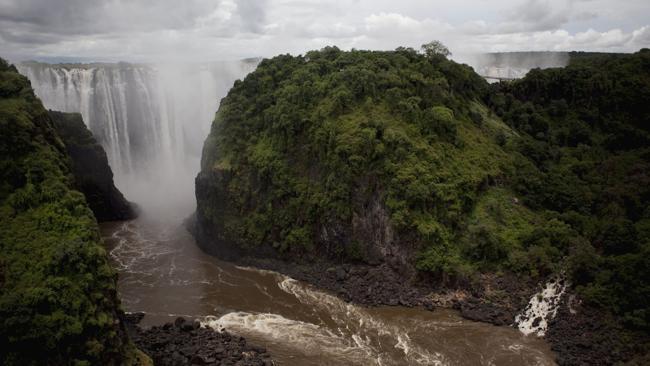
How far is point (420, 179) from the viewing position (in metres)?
33.8

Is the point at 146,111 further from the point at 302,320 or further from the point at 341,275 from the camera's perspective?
the point at 302,320

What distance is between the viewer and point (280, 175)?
37844 mm

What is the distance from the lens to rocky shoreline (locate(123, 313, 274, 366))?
2477 cm

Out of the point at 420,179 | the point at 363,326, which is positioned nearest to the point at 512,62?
the point at 420,179

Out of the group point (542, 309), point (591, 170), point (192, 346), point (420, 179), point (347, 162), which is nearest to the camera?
point (192, 346)

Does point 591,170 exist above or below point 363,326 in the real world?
above

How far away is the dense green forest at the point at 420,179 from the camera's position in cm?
3184

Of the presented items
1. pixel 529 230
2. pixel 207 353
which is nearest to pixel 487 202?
pixel 529 230

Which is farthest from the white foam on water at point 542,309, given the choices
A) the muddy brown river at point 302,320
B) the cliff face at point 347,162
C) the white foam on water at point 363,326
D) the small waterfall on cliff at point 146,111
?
the small waterfall on cliff at point 146,111

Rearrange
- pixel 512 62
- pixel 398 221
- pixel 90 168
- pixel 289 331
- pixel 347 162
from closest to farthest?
pixel 289 331 < pixel 398 221 < pixel 347 162 < pixel 90 168 < pixel 512 62

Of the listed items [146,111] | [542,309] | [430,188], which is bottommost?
[542,309]

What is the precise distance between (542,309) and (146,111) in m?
44.0

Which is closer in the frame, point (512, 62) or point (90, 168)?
point (90, 168)

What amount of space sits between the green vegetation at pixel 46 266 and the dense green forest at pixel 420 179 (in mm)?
15311
